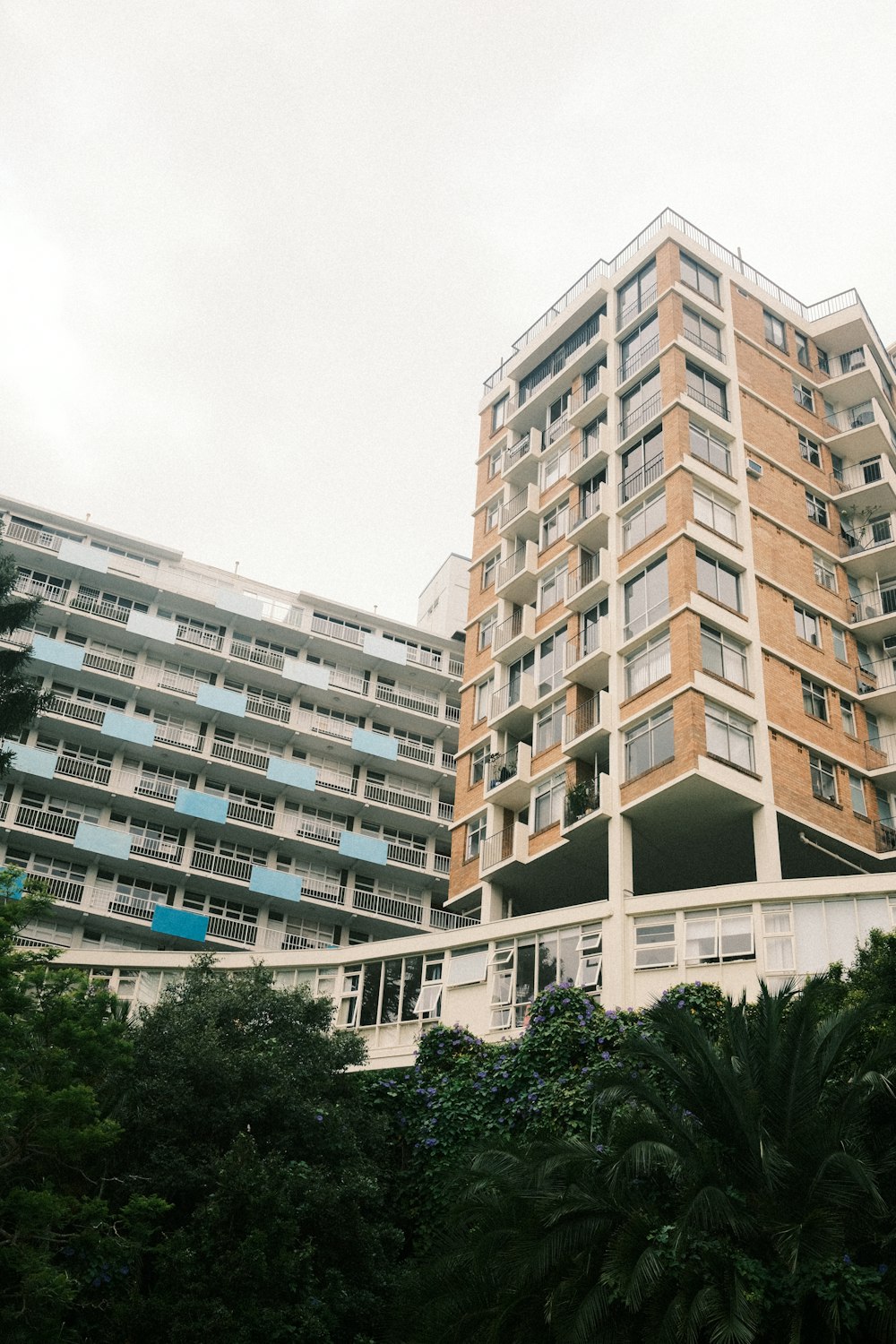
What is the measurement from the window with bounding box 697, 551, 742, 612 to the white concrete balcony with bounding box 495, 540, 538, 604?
319 inches

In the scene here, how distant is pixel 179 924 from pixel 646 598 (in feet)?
72.1

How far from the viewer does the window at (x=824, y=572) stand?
4212 centimetres

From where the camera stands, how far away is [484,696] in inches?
1825

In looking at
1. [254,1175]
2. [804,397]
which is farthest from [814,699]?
[254,1175]

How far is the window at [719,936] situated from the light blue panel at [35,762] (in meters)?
27.9

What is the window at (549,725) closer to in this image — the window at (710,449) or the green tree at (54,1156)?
the window at (710,449)

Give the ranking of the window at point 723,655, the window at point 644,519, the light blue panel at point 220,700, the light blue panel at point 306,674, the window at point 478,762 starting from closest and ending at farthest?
the window at point 723,655
the window at point 644,519
the window at point 478,762
the light blue panel at point 220,700
the light blue panel at point 306,674

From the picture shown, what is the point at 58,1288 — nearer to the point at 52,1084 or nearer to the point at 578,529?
the point at 52,1084

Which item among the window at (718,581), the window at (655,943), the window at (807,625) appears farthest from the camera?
the window at (807,625)

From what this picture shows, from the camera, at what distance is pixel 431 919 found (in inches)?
2179

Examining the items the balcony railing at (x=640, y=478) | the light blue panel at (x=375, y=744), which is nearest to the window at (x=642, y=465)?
the balcony railing at (x=640, y=478)

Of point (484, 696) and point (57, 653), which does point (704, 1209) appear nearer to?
point (484, 696)

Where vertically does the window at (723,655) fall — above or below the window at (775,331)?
below

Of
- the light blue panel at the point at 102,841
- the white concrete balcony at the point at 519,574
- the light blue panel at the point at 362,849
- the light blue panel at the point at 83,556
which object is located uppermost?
the light blue panel at the point at 83,556
